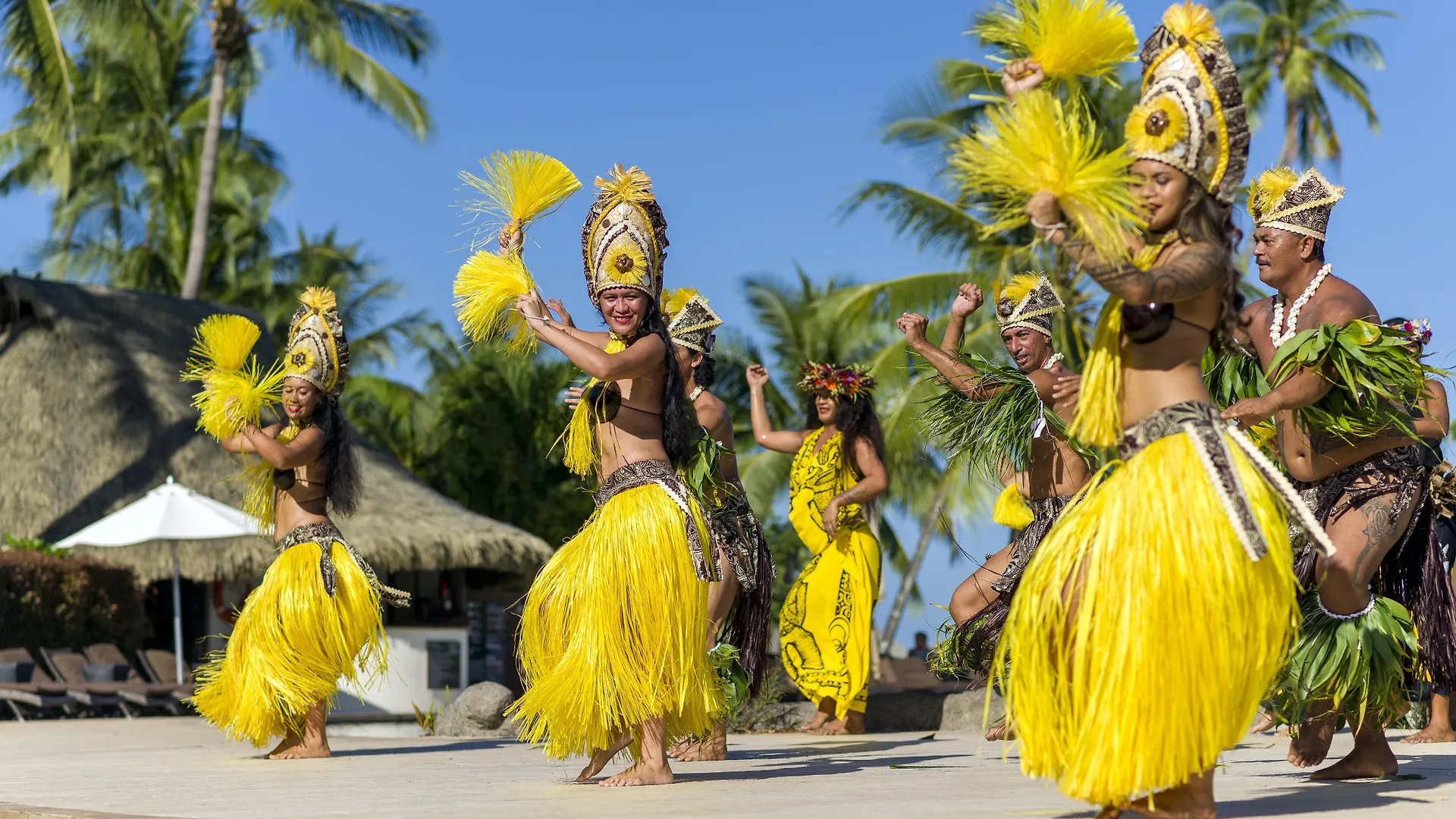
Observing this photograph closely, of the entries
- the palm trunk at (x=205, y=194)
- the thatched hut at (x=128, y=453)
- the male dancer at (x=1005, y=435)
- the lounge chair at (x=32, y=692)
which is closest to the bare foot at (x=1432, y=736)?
the male dancer at (x=1005, y=435)

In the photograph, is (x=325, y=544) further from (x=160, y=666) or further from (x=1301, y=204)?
(x=160, y=666)

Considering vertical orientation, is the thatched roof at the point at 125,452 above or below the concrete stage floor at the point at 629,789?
above

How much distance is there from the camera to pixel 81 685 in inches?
424

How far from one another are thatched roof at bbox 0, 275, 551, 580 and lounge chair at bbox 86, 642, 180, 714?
2317 mm

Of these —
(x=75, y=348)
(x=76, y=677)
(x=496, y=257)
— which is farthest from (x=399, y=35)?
(x=496, y=257)

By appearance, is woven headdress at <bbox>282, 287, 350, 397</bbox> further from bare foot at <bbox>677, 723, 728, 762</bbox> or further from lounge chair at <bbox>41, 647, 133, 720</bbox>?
lounge chair at <bbox>41, 647, 133, 720</bbox>

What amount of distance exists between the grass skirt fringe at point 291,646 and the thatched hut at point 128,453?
8.42m

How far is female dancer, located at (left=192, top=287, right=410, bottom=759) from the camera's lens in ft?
19.8

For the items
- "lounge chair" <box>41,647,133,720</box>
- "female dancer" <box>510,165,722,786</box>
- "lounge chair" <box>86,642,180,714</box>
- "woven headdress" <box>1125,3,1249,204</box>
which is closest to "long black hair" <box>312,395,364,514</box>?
"female dancer" <box>510,165,722,786</box>

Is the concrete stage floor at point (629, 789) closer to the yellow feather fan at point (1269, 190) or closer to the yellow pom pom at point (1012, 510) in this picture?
the yellow pom pom at point (1012, 510)

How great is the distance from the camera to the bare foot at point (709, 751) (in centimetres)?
577

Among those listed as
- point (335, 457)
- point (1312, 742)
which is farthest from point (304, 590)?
point (1312, 742)

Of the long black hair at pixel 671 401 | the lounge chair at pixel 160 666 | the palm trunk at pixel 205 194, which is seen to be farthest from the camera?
the palm trunk at pixel 205 194

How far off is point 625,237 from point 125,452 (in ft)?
40.6
